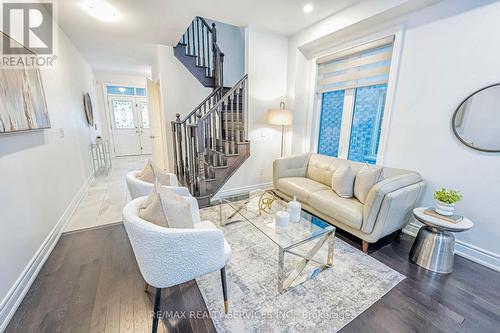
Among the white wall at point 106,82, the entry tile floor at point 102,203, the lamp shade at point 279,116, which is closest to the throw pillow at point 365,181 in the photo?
the lamp shade at point 279,116

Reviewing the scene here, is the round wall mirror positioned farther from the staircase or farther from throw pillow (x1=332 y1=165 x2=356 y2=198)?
the staircase

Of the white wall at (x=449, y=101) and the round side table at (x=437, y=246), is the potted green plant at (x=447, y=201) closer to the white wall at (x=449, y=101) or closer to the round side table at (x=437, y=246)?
the round side table at (x=437, y=246)

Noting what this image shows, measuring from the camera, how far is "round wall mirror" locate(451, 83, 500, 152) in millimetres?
1887

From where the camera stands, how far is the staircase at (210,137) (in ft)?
10.7

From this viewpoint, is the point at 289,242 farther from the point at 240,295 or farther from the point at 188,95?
the point at 188,95

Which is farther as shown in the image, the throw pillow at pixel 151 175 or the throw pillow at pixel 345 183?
the throw pillow at pixel 345 183

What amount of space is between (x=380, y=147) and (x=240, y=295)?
2524mm

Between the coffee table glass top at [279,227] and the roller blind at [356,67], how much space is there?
6.99 ft

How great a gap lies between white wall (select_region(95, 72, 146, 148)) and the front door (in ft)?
0.50

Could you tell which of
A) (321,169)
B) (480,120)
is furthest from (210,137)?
(480,120)

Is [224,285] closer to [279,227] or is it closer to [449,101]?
[279,227]

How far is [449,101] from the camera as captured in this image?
216 cm

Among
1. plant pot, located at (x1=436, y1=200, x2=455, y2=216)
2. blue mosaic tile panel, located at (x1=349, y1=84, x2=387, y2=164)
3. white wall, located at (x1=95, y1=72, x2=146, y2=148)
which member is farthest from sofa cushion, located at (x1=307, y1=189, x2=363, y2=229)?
white wall, located at (x1=95, y1=72, x2=146, y2=148)

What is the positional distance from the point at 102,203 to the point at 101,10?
8.86ft
